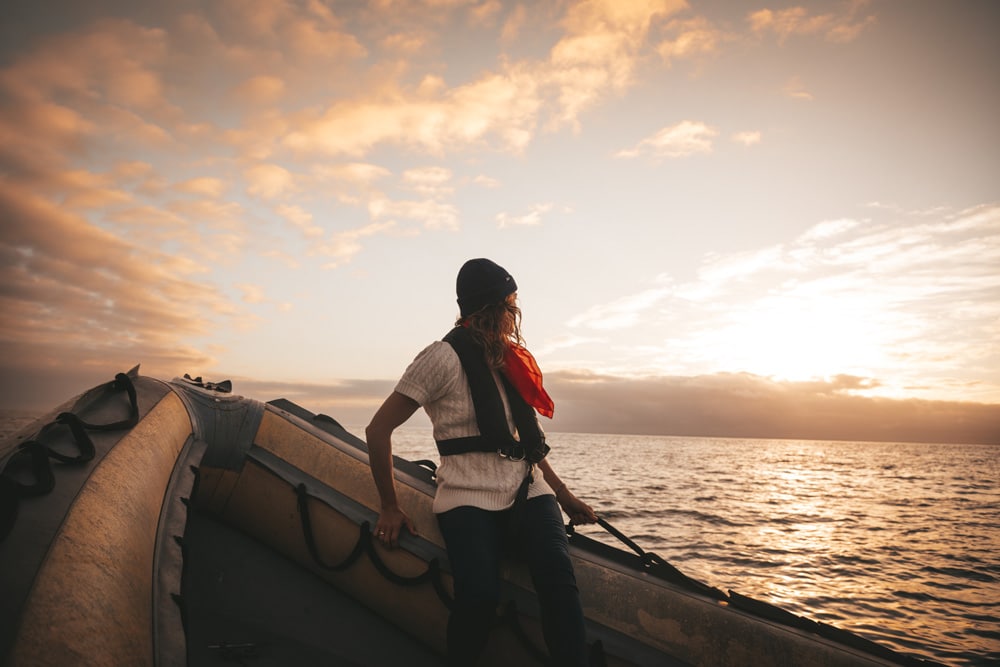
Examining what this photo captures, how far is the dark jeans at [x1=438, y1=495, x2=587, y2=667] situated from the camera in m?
1.76

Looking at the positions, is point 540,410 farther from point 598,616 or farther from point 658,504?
point 658,504

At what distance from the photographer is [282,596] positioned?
109 inches

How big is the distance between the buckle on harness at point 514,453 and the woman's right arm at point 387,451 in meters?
A: 0.41

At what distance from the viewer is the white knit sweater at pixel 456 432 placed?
2059 millimetres

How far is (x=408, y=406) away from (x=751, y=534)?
10246mm

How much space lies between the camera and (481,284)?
7.60ft

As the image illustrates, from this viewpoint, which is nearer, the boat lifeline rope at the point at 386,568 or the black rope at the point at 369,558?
the boat lifeline rope at the point at 386,568

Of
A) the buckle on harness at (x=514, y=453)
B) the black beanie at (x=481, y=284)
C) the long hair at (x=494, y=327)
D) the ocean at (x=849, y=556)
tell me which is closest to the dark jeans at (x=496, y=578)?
the buckle on harness at (x=514, y=453)

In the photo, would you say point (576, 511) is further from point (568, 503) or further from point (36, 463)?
point (36, 463)

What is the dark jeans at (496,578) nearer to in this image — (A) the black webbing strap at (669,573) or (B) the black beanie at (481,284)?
(A) the black webbing strap at (669,573)

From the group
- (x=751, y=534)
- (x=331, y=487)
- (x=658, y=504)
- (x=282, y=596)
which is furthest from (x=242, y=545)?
(x=658, y=504)

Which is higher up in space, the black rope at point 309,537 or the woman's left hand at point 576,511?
the woman's left hand at point 576,511

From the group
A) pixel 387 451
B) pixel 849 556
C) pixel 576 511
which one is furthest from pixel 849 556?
pixel 387 451

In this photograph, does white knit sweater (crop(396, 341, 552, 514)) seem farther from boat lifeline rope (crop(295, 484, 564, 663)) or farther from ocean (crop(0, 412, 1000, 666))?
ocean (crop(0, 412, 1000, 666))
